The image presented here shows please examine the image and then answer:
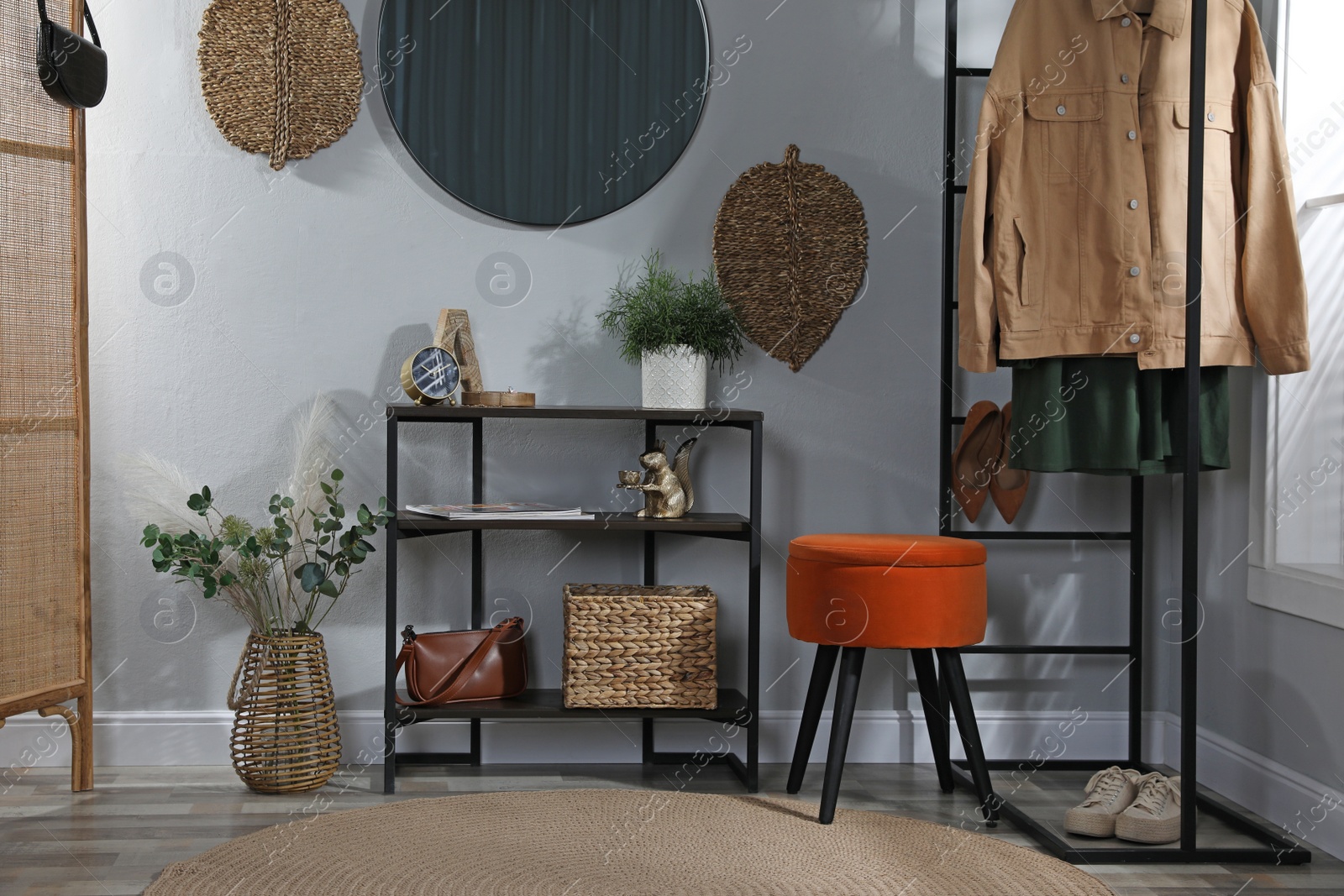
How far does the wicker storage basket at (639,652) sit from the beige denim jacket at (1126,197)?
87cm

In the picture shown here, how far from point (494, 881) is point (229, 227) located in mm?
1689

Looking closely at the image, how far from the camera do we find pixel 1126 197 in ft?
7.55

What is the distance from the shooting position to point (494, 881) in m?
1.93

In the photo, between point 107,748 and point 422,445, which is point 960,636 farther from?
point 107,748

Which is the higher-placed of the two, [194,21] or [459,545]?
[194,21]

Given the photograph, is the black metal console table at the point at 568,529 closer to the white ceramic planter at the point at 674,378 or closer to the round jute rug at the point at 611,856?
the white ceramic planter at the point at 674,378

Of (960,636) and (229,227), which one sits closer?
(960,636)

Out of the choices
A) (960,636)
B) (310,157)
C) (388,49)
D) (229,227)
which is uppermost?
(388,49)

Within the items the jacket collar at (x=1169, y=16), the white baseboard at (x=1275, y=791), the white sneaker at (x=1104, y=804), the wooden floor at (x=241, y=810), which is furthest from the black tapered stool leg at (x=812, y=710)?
the jacket collar at (x=1169, y=16)

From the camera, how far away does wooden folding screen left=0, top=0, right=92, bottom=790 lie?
2381mm

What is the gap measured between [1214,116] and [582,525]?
5.15ft

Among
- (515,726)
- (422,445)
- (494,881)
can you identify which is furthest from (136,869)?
(422,445)

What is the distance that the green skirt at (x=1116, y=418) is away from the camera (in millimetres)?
2336

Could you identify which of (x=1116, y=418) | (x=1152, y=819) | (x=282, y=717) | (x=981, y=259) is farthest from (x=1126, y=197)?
(x=282, y=717)
